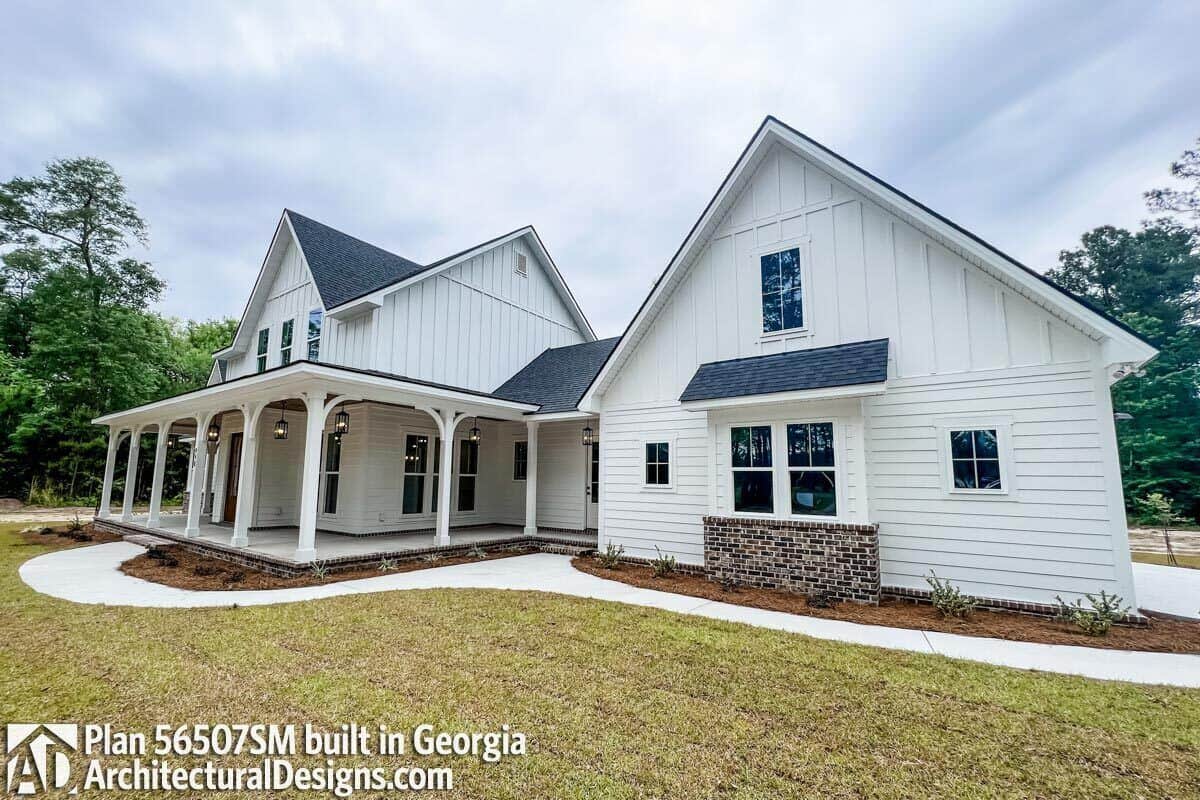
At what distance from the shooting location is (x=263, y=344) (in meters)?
14.2

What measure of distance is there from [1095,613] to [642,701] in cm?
537

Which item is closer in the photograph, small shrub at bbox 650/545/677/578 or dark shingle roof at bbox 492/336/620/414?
small shrub at bbox 650/545/677/578

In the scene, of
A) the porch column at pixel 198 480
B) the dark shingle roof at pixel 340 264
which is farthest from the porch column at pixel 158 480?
the dark shingle roof at pixel 340 264

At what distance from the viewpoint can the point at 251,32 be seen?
32.6 ft

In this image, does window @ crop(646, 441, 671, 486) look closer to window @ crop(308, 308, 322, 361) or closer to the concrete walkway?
the concrete walkway

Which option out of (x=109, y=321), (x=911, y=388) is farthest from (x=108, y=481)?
(x=911, y=388)

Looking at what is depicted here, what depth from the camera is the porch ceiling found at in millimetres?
7645

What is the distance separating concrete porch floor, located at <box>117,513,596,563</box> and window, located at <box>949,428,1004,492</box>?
646 cm

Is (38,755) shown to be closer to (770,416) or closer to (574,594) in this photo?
(574,594)

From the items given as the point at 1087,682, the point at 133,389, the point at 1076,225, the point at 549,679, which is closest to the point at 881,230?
the point at 1087,682

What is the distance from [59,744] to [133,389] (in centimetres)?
2656

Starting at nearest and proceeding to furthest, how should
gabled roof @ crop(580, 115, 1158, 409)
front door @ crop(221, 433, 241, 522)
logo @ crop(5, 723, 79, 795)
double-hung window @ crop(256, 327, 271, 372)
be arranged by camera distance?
logo @ crop(5, 723, 79, 795) → gabled roof @ crop(580, 115, 1158, 409) → front door @ crop(221, 433, 241, 522) → double-hung window @ crop(256, 327, 271, 372)

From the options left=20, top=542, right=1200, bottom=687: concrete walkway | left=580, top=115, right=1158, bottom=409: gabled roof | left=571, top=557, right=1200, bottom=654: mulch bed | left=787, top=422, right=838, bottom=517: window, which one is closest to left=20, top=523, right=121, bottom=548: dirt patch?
left=20, top=542, right=1200, bottom=687: concrete walkway

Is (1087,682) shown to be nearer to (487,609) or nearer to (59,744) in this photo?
(487,609)
